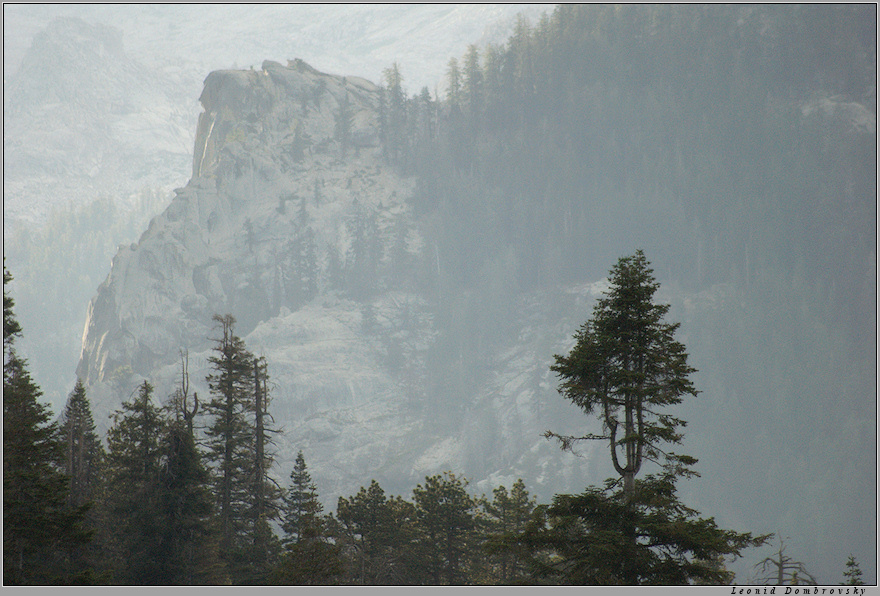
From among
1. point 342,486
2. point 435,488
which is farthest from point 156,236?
point 435,488

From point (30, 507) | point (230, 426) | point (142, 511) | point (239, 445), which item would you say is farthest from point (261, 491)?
point (30, 507)

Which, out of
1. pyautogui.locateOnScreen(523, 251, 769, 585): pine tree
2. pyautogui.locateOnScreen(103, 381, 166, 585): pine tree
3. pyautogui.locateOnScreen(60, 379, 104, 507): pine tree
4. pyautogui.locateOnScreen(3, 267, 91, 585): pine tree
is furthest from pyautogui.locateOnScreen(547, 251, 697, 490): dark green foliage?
pyautogui.locateOnScreen(60, 379, 104, 507): pine tree

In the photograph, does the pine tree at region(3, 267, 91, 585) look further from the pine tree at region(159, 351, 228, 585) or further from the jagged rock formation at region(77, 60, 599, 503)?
the jagged rock formation at region(77, 60, 599, 503)

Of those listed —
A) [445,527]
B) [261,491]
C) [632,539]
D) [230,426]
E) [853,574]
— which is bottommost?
[853,574]

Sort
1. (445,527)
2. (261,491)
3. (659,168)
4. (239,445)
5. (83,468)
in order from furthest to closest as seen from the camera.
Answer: (659,168), (83,468), (261,491), (239,445), (445,527)

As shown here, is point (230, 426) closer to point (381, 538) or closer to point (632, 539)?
point (381, 538)

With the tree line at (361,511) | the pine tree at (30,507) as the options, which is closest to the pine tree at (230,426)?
the tree line at (361,511)

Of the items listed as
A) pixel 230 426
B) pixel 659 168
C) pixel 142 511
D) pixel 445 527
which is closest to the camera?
pixel 142 511
